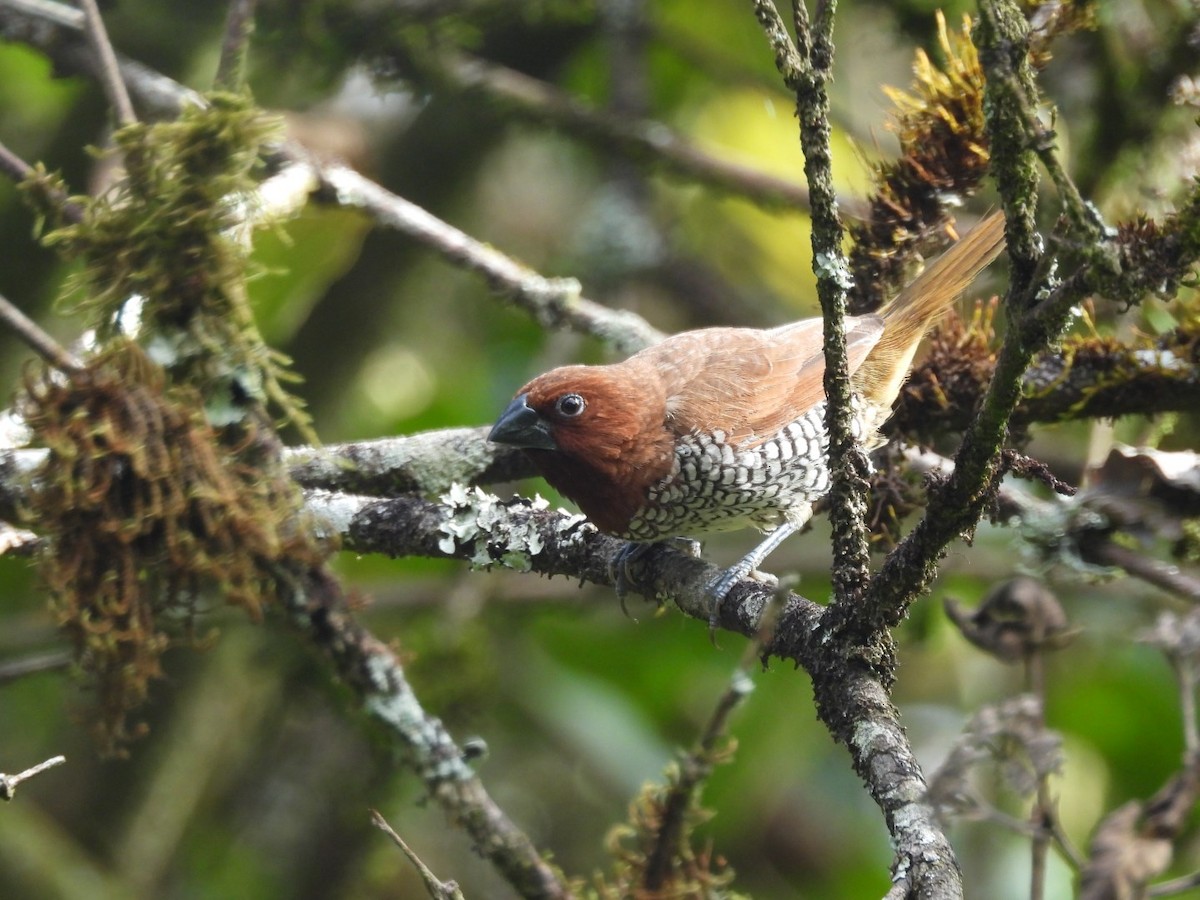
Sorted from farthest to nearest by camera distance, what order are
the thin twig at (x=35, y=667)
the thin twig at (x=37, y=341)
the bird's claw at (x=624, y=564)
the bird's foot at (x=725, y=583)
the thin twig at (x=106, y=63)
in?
the bird's claw at (x=624, y=564), the thin twig at (x=106, y=63), the bird's foot at (x=725, y=583), the thin twig at (x=35, y=667), the thin twig at (x=37, y=341)

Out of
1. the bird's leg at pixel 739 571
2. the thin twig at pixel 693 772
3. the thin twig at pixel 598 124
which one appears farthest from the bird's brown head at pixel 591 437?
the thin twig at pixel 598 124

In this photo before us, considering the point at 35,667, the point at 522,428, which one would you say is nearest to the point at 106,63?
the point at 522,428

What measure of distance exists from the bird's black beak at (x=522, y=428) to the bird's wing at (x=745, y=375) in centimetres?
41

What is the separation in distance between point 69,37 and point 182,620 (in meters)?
2.74

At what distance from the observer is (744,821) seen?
559 cm

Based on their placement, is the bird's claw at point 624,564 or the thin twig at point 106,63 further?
the bird's claw at point 624,564

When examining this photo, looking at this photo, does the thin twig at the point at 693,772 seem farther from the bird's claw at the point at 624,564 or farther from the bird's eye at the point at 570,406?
the bird's eye at the point at 570,406

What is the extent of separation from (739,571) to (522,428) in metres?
0.82

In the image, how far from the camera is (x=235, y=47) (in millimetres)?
3445

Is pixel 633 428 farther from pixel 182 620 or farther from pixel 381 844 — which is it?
pixel 381 844

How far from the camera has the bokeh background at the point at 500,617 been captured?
197 inches

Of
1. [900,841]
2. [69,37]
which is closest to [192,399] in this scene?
[900,841]

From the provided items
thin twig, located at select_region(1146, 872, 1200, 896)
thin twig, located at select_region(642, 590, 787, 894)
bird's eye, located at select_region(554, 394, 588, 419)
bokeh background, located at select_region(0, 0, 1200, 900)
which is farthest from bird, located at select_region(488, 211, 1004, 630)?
thin twig, located at select_region(1146, 872, 1200, 896)

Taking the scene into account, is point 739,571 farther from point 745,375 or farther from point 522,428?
point 745,375
